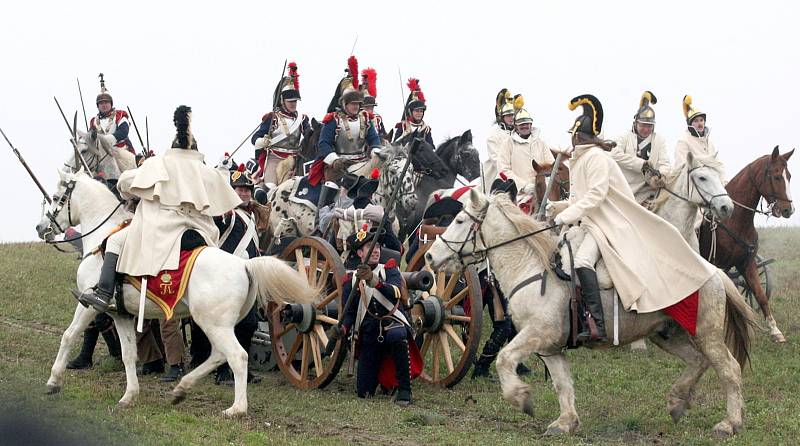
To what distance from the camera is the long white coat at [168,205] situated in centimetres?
1091

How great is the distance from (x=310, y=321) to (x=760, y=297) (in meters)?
5.68

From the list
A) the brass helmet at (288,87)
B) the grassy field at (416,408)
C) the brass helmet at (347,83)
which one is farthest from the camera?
the brass helmet at (288,87)

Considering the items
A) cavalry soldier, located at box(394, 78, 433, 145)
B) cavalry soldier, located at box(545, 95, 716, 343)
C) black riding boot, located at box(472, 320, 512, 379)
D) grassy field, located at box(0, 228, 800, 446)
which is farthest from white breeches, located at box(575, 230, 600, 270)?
cavalry soldier, located at box(394, 78, 433, 145)

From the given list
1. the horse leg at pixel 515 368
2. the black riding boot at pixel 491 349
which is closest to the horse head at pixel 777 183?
the black riding boot at pixel 491 349

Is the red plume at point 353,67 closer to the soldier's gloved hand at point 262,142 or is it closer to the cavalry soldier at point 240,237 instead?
the soldier's gloved hand at point 262,142

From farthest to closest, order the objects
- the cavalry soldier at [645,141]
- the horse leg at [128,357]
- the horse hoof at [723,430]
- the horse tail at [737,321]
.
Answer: the cavalry soldier at [645,141]
the horse leg at [128,357]
the horse tail at [737,321]
the horse hoof at [723,430]

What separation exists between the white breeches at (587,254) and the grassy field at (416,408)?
4.53 feet

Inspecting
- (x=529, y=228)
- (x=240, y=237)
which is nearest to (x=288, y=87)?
(x=240, y=237)

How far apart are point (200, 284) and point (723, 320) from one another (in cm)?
439

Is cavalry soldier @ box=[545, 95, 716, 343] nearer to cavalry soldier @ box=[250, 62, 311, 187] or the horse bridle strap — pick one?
the horse bridle strap

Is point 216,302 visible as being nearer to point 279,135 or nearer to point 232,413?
point 232,413

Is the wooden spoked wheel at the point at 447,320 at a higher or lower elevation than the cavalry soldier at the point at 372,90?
lower

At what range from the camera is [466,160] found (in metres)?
15.7

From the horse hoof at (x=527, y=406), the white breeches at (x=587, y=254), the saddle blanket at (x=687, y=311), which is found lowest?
the horse hoof at (x=527, y=406)
